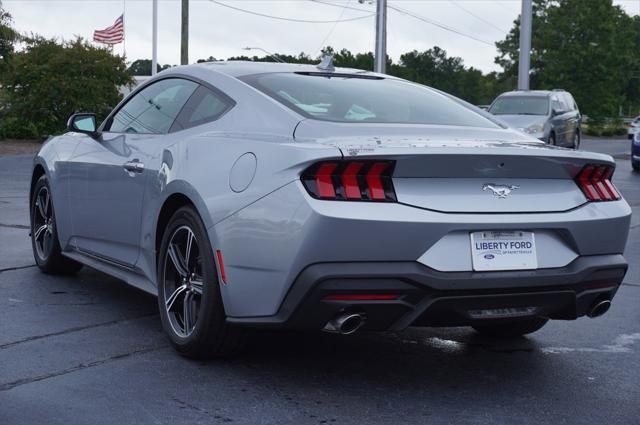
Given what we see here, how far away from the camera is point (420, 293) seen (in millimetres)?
4168

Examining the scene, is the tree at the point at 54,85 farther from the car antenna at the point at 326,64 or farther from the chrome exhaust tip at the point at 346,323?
the chrome exhaust tip at the point at 346,323

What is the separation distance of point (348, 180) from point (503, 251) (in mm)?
744

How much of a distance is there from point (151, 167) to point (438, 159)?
182cm

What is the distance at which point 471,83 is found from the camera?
395 feet

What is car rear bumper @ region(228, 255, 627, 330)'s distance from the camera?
4.11 meters

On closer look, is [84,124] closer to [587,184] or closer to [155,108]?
[155,108]

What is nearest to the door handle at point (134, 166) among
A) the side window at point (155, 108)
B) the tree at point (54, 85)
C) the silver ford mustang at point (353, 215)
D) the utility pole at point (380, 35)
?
the silver ford mustang at point (353, 215)

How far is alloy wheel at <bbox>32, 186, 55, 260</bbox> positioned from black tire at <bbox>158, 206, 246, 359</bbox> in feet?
7.38

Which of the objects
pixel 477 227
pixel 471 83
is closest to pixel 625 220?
pixel 477 227

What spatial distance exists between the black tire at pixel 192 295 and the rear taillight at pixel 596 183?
1758 mm

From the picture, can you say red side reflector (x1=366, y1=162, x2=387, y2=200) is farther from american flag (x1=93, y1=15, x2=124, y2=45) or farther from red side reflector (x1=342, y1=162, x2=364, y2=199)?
american flag (x1=93, y1=15, x2=124, y2=45)

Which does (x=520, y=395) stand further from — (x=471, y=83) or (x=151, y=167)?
(x=471, y=83)

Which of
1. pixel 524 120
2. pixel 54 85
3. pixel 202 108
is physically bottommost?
pixel 202 108

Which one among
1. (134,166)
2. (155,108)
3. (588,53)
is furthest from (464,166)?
(588,53)
